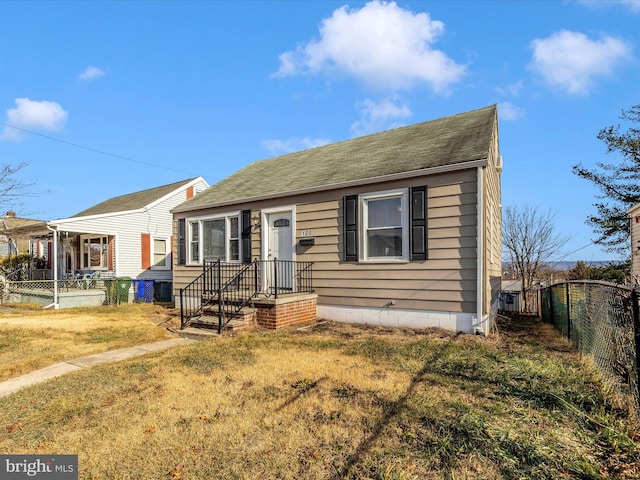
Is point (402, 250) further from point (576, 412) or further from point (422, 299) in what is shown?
point (576, 412)

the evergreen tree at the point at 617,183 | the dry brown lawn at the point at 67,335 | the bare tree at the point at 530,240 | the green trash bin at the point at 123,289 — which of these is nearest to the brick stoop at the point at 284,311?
the dry brown lawn at the point at 67,335

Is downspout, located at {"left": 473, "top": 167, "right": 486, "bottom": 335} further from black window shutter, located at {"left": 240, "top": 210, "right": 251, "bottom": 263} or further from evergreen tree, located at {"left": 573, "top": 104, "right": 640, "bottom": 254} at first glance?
evergreen tree, located at {"left": 573, "top": 104, "right": 640, "bottom": 254}

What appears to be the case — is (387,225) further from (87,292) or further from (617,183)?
(617,183)

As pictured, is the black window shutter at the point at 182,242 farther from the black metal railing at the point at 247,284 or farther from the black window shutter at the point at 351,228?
the black window shutter at the point at 351,228

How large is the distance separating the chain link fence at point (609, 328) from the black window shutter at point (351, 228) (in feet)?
13.6

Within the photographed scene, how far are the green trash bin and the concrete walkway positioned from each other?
8.09 metres

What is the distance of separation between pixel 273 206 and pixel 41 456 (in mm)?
7249

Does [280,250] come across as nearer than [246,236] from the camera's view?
Yes

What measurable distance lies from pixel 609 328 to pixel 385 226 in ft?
14.7

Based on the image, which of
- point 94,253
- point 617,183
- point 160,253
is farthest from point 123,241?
point 617,183

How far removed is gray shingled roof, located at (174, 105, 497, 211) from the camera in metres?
7.48

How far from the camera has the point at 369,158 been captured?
9141 mm

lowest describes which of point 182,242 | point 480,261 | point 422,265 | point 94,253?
point 422,265

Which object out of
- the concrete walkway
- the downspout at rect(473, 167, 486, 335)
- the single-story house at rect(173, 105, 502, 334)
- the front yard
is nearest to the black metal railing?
the single-story house at rect(173, 105, 502, 334)
